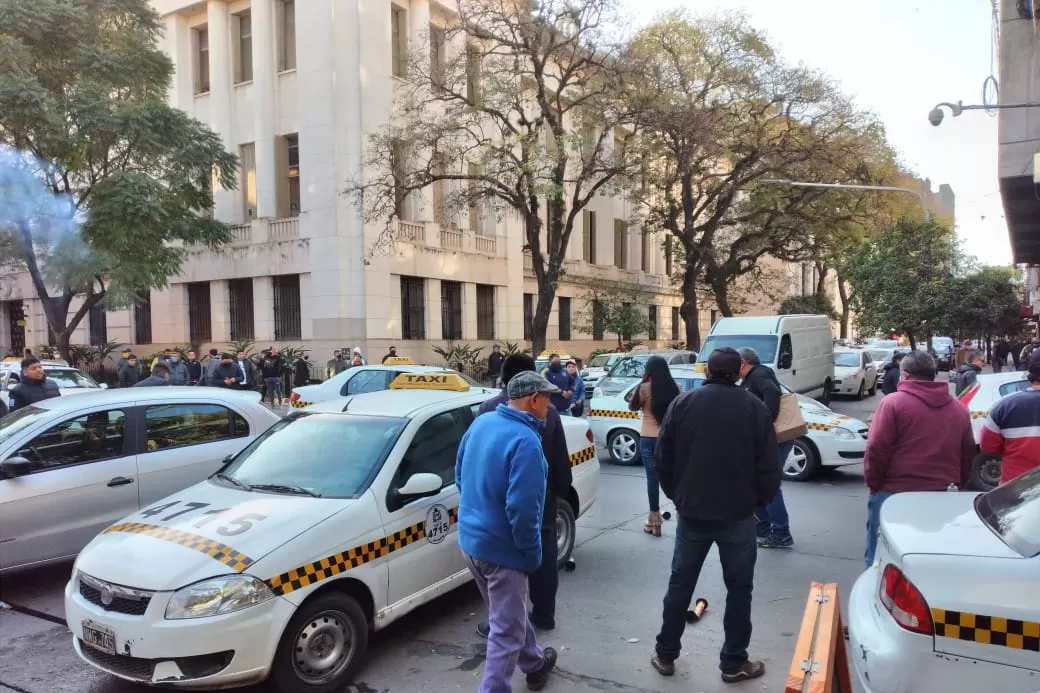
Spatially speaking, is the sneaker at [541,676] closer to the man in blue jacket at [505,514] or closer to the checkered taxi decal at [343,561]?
the man in blue jacket at [505,514]

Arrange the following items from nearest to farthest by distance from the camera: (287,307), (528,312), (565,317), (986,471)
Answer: (986,471) < (287,307) < (528,312) < (565,317)

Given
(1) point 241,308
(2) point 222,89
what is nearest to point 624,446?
(1) point 241,308

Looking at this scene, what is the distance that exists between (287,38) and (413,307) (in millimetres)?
10061

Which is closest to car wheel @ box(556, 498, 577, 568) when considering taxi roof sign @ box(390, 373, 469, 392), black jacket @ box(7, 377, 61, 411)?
taxi roof sign @ box(390, 373, 469, 392)

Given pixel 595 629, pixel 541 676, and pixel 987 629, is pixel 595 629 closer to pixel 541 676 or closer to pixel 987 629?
pixel 541 676

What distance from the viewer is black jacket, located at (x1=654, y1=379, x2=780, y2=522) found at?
3.71 metres

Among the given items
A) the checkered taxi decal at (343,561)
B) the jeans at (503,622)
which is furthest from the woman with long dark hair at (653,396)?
the jeans at (503,622)

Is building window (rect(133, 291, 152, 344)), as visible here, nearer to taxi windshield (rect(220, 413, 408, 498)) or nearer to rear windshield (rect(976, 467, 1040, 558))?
taxi windshield (rect(220, 413, 408, 498))

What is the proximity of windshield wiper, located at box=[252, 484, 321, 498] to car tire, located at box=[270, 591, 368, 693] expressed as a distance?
0.66m

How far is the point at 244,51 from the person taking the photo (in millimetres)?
25672

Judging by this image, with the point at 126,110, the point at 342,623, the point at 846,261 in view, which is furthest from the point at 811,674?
the point at 846,261

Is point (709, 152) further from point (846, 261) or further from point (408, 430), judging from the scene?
point (408, 430)

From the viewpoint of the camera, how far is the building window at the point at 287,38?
79.3ft

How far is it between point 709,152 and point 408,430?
20572 mm
